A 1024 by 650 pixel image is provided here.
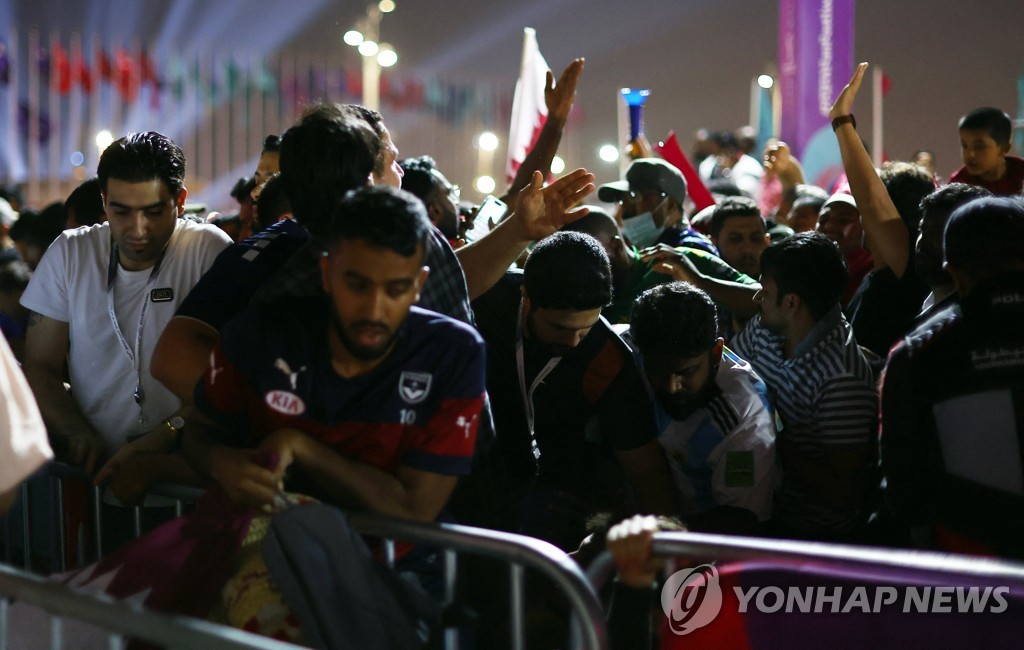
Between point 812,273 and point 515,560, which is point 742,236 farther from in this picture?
point 515,560

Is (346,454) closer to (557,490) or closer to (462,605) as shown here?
(462,605)

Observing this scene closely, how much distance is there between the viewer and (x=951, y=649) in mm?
2402

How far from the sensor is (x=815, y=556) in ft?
6.88

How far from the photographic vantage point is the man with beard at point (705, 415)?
346 cm

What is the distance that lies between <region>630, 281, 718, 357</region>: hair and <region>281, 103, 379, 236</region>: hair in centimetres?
119

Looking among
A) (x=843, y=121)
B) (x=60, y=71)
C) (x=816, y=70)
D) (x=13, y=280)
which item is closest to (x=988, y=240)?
(x=843, y=121)

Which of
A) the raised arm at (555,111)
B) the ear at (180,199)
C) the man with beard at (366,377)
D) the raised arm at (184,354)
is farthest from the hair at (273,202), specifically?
the man with beard at (366,377)

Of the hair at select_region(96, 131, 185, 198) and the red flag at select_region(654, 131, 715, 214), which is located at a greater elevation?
the red flag at select_region(654, 131, 715, 214)

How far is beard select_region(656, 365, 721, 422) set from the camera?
11.8 feet

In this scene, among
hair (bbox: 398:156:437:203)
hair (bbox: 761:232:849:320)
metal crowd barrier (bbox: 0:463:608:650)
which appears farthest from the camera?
hair (bbox: 398:156:437:203)

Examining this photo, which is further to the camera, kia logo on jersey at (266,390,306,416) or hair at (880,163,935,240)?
hair at (880,163,935,240)

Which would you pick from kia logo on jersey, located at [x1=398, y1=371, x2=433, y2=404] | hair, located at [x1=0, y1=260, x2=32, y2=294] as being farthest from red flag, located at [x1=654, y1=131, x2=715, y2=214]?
kia logo on jersey, located at [x1=398, y1=371, x2=433, y2=404]

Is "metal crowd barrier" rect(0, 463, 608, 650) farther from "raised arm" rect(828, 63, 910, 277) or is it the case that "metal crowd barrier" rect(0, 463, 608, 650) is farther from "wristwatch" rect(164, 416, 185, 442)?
"raised arm" rect(828, 63, 910, 277)

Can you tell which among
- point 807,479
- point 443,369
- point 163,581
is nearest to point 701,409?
point 807,479
